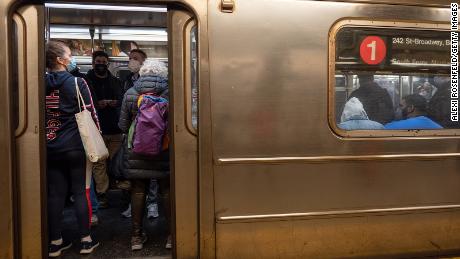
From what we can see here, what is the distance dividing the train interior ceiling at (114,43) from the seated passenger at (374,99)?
160cm

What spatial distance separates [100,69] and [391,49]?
10.1 feet

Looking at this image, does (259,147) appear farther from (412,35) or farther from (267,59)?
(412,35)

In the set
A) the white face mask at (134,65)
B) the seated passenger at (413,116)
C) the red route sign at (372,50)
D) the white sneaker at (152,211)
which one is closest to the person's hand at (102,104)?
the white face mask at (134,65)

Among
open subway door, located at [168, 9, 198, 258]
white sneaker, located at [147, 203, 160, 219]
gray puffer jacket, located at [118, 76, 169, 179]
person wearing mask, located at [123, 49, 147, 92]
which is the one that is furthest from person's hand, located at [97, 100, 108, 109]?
open subway door, located at [168, 9, 198, 258]

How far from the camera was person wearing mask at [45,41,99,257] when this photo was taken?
3.00 meters

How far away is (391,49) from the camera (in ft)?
10.1

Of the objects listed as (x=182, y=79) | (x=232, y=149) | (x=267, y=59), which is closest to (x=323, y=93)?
(x=267, y=59)

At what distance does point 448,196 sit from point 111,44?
443 centimetres

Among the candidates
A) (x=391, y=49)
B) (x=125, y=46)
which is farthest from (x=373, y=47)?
(x=125, y=46)

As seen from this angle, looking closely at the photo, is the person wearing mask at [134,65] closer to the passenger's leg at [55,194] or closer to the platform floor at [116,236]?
the platform floor at [116,236]

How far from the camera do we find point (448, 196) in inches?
127

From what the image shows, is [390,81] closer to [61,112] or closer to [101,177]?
[61,112]

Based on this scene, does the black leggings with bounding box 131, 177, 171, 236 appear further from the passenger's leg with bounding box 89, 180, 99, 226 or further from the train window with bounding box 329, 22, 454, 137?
the train window with bounding box 329, 22, 454, 137

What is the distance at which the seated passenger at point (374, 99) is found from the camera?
3066mm
